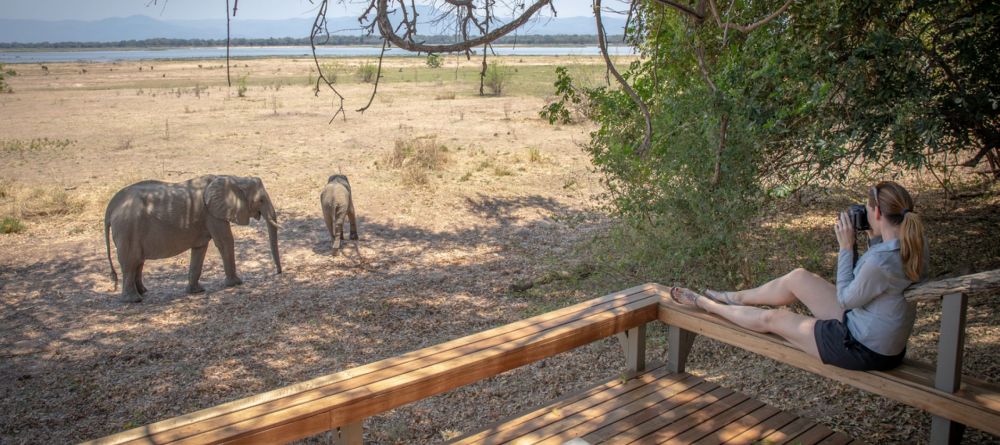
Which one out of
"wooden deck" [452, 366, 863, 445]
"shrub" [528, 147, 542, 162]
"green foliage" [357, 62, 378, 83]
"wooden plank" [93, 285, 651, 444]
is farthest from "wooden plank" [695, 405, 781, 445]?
"green foliage" [357, 62, 378, 83]

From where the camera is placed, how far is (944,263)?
Result: 21.9ft

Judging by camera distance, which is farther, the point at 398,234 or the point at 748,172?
the point at 398,234

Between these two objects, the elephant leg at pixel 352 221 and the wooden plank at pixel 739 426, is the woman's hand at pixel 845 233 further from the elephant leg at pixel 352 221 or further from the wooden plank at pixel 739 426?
the elephant leg at pixel 352 221

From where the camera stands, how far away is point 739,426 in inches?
121

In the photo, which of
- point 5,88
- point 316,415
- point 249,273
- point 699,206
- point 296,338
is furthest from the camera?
point 5,88

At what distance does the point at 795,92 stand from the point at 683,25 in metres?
1.02

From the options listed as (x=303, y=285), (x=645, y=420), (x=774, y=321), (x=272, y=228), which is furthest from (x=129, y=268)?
(x=774, y=321)

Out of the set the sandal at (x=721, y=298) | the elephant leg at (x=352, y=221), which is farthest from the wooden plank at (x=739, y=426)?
the elephant leg at (x=352, y=221)

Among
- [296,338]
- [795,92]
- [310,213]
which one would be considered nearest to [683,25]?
[795,92]

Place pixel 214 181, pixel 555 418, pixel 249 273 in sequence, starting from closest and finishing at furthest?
pixel 555 418 < pixel 214 181 < pixel 249 273

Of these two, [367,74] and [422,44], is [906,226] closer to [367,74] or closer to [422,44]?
[422,44]

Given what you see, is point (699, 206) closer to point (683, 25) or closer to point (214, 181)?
point (683, 25)

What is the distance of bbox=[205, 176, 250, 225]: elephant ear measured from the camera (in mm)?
7547

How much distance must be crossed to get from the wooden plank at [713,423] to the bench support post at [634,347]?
540 mm
